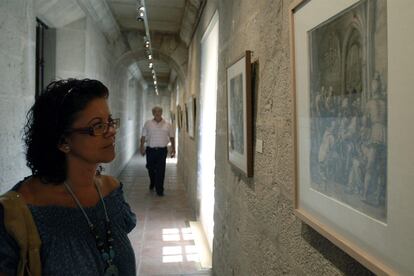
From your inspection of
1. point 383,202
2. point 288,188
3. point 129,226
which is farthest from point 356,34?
point 129,226

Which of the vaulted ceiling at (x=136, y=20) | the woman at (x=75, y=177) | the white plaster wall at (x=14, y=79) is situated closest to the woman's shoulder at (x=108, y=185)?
the woman at (x=75, y=177)

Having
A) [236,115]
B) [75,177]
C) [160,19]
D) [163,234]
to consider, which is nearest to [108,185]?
[75,177]

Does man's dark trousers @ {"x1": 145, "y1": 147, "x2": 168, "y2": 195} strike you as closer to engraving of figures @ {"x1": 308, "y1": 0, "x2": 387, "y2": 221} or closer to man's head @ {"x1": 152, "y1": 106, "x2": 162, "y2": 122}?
man's head @ {"x1": 152, "y1": 106, "x2": 162, "y2": 122}

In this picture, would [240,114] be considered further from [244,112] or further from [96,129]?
[96,129]

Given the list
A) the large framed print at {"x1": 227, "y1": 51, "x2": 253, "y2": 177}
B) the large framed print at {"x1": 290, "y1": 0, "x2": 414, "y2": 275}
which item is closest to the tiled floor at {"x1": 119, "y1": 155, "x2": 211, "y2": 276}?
the large framed print at {"x1": 227, "y1": 51, "x2": 253, "y2": 177}

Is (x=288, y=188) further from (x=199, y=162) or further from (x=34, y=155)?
(x=199, y=162)

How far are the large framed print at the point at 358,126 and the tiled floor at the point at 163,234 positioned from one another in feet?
8.50

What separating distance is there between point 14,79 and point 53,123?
56.8 inches

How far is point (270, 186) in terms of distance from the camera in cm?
163

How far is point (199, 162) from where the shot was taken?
4.92m

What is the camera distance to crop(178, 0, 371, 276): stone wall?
1.21 meters

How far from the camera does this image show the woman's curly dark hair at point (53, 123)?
45.4 inches

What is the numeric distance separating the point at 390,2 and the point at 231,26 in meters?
1.96

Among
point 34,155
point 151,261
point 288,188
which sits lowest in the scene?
point 151,261
